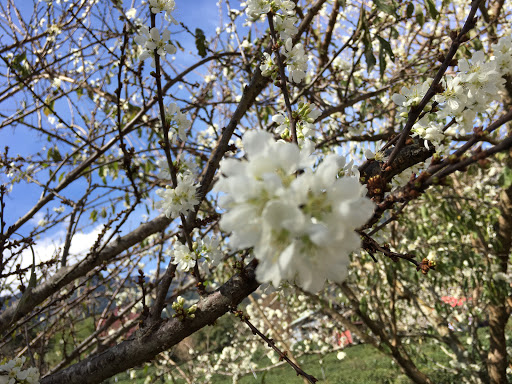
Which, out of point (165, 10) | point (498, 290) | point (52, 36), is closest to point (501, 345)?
point (498, 290)

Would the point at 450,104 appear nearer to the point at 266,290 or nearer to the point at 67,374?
the point at 266,290

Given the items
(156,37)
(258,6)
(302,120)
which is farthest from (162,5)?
(302,120)

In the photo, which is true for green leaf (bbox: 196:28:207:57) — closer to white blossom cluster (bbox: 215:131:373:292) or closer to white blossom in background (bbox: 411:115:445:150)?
white blossom in background (bbox: 411:115:445:150)

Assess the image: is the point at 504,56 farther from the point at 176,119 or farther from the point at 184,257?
the point at 184,257

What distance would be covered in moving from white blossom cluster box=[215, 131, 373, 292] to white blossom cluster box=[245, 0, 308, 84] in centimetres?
75

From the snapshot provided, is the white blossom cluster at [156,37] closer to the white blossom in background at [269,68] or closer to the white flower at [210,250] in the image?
the white blossom in background at [269,68]

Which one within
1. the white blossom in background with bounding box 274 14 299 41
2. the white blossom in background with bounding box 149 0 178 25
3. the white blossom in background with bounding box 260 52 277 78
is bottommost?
the white blossom in background with bounding box 260 52 277 78

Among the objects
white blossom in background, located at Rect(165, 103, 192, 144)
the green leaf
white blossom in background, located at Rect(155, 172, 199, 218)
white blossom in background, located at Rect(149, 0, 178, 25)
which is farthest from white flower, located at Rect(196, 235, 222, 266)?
the green leaf

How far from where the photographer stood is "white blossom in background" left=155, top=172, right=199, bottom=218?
119 centimetres

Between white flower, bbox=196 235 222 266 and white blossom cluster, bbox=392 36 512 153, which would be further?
white flower, bbox=196 235 222 266

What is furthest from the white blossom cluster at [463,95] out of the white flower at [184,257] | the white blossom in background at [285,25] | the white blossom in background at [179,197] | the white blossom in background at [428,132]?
the white flower at [184,257]

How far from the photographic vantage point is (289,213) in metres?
0.50

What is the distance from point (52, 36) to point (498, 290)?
14.0 feet

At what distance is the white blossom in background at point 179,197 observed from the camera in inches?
46.8
